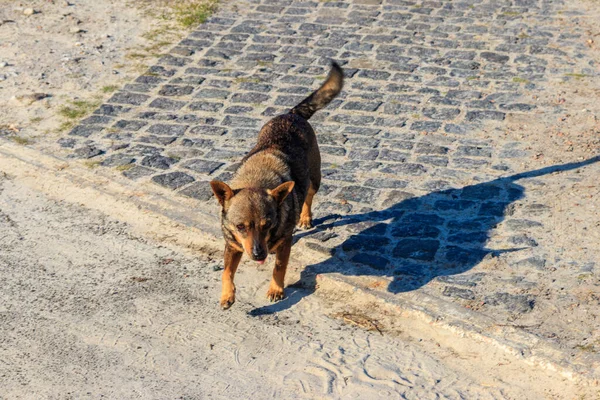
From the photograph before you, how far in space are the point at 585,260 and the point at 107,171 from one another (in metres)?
5.11

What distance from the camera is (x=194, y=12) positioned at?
1409 centimetres

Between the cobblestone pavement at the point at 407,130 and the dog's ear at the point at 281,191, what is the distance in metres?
1.01

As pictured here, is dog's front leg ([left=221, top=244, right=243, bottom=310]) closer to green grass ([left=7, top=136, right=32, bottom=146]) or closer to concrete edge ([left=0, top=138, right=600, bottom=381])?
concrete edge ([left=0, top=138, right=600, bottom=381])

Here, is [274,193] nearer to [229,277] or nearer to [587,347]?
[229,277]

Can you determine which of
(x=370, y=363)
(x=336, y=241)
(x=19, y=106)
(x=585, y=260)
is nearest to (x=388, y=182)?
(x=336, y=241)

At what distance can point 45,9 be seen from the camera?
1441cm

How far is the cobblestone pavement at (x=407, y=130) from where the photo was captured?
24.9 ft

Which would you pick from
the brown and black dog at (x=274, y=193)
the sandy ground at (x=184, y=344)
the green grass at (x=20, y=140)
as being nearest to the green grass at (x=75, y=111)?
the green grass at (x=20, y=140)

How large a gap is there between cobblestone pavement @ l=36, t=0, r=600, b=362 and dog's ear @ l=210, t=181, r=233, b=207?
4.10 feet

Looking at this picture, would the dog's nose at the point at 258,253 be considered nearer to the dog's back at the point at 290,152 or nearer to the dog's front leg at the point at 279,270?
the dog's front leg at the point at 279,270

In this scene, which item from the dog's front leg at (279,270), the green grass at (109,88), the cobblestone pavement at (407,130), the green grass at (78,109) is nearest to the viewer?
the dog's front leg at (279,270)

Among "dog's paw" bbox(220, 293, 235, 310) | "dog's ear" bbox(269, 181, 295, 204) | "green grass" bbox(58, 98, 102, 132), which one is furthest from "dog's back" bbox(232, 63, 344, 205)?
"green grass" bbox(58, 98, 102, 132)

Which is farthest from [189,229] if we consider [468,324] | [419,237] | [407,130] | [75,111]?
[75,111]

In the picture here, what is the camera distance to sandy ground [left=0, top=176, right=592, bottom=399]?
630cm
